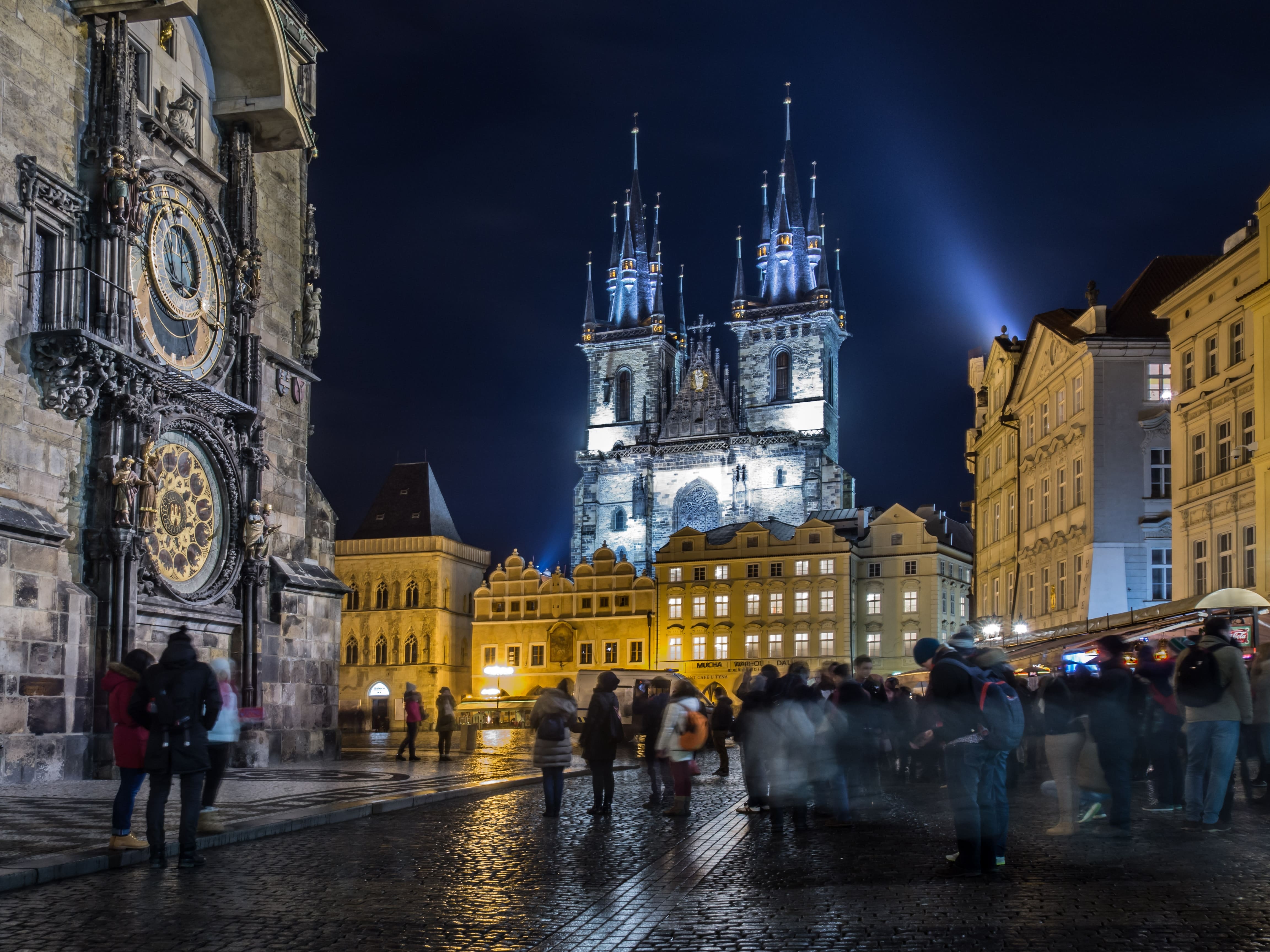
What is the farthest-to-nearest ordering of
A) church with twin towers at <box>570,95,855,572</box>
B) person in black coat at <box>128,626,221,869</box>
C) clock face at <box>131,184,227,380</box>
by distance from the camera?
1. church with twin towers at <box>570,95,855,572</box>
2. clock face at <box>131,184,227,380</box>
3. person in black coat at <box>128,626,221,869</box>

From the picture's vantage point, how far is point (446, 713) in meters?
28.2

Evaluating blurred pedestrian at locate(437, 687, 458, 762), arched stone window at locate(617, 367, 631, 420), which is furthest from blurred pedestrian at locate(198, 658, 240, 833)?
arched stone window at locate(617, 367, 631, 420)

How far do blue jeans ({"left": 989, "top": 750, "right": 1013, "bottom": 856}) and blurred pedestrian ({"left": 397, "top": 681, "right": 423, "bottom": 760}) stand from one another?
17440 millimetres

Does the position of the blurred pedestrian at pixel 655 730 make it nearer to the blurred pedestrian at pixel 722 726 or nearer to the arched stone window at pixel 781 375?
the blurred pedestrian at pixel 722 726

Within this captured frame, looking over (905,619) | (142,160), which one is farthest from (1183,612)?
(905,619)

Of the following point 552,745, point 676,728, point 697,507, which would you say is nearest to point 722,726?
point 676,728

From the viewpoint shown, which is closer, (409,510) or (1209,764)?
(1209,764)

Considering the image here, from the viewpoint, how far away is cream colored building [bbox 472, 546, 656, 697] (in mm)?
77750

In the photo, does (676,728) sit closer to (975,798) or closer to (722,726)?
(975,798)

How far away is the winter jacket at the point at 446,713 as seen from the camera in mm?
27812

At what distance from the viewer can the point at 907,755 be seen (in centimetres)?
2016

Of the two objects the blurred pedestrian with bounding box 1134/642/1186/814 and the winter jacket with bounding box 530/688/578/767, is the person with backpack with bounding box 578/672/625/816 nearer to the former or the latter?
the winter jacket with bounding box 530/688/578/767

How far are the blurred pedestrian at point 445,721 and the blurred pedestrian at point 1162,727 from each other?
1538 cm

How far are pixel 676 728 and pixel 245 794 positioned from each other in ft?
16.0
